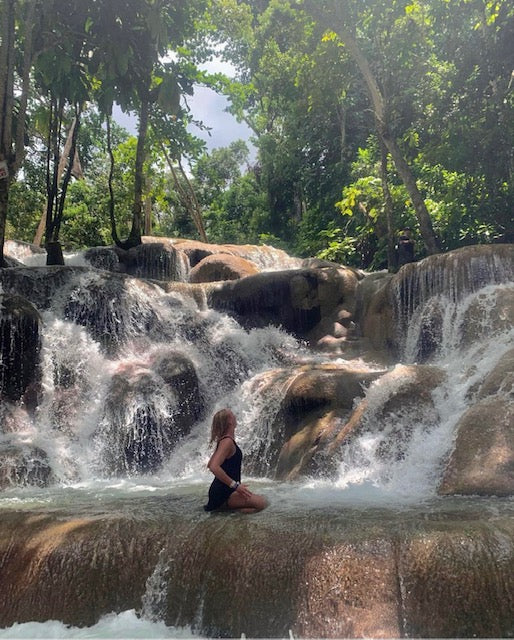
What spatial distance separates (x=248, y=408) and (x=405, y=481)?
4135 millimetres

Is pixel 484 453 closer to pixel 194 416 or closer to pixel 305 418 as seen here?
pixel 305 418

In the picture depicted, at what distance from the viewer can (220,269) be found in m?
18.0

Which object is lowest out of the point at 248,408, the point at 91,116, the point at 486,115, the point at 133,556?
the point at 133,556

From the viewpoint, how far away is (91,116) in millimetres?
30453

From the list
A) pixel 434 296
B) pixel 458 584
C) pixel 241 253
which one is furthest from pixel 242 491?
pixel 241 253

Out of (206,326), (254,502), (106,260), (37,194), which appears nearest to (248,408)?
(206,326)

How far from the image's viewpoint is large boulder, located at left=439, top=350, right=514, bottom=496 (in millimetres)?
5934

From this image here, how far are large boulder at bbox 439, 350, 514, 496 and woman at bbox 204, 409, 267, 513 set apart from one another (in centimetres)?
214

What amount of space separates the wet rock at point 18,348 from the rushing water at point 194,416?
295 mm

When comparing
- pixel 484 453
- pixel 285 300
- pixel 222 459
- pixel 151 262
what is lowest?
pixel 484 453

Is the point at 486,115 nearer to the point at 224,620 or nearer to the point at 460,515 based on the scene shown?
the point at 460,515

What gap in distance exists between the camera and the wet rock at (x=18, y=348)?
10.9 m

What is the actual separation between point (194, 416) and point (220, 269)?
25.0 feet

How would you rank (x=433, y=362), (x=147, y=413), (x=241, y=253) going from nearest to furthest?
1. (x=147, y=413)
2. (x=433, y=362)
3. (x=241, y=253)
